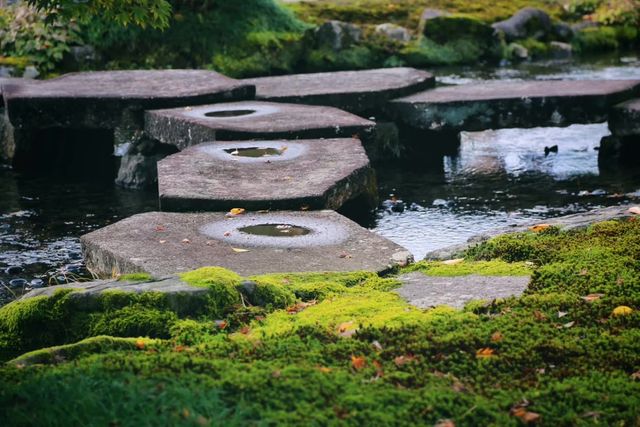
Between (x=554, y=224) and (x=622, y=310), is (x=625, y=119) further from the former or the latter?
(x=622, y=310)

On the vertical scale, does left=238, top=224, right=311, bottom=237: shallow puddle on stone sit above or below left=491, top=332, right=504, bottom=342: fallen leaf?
below

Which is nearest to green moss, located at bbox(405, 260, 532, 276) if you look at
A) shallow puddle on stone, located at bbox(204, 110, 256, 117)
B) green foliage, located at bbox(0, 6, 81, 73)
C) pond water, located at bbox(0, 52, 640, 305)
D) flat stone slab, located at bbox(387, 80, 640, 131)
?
pond water, located at bbox(0, 52, 640, 305)

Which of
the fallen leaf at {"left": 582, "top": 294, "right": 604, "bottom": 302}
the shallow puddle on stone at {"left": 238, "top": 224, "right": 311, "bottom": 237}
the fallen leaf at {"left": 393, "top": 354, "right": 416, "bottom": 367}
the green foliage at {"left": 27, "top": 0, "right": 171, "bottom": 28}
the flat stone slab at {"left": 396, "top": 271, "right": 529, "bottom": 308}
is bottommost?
the flat stone slab at {"left": 396, "top": 271, "right": 529, "bottom": 308}

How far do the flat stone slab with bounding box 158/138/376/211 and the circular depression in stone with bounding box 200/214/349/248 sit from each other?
27 centimetres

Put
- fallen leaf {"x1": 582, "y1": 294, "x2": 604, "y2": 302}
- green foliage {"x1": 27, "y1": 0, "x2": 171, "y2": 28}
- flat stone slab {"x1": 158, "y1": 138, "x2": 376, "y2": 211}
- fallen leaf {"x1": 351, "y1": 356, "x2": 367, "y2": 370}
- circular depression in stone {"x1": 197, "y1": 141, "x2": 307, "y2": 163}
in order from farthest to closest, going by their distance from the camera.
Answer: circular depression in stone {"x1": 197, "y1": 141, "x2": 307, "y2": 163}
flat stone slab {"x1": 158, "y1": 138, "x2": 376, "y2": 211}
green foliage {"x1": 27, "y1": 0, "x2": 171, "y2": 28}
fallen leaf {"x1": 582, "y1": 294, "x2": 604, "y2": 302}
fallen leaf {"x1": 351, "y1": 356, "x2": 367, "y2": 370}

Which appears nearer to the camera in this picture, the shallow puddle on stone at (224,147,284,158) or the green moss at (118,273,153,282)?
the green moss at (118,273,153,282)

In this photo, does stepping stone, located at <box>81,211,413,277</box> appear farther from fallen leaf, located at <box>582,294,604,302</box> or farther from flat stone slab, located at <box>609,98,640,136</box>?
flat stone slab, located at <box>609,98,640,136</box>

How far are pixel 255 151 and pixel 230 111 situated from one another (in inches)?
63.2

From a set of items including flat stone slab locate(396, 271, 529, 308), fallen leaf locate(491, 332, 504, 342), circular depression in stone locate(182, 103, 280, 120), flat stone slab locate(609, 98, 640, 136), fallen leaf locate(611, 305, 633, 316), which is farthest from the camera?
flat stone slab locate(609, 98, 640, 136)

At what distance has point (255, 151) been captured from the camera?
8609 mm

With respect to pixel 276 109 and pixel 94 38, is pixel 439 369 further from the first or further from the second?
pixel 94 38

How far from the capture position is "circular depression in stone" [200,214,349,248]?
20.6ft

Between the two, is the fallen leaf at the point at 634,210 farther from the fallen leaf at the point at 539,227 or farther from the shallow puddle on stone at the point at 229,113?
the shallow puddle on stone at the point at 229,113

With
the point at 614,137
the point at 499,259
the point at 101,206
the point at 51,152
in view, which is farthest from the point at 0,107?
the point at 499,259
